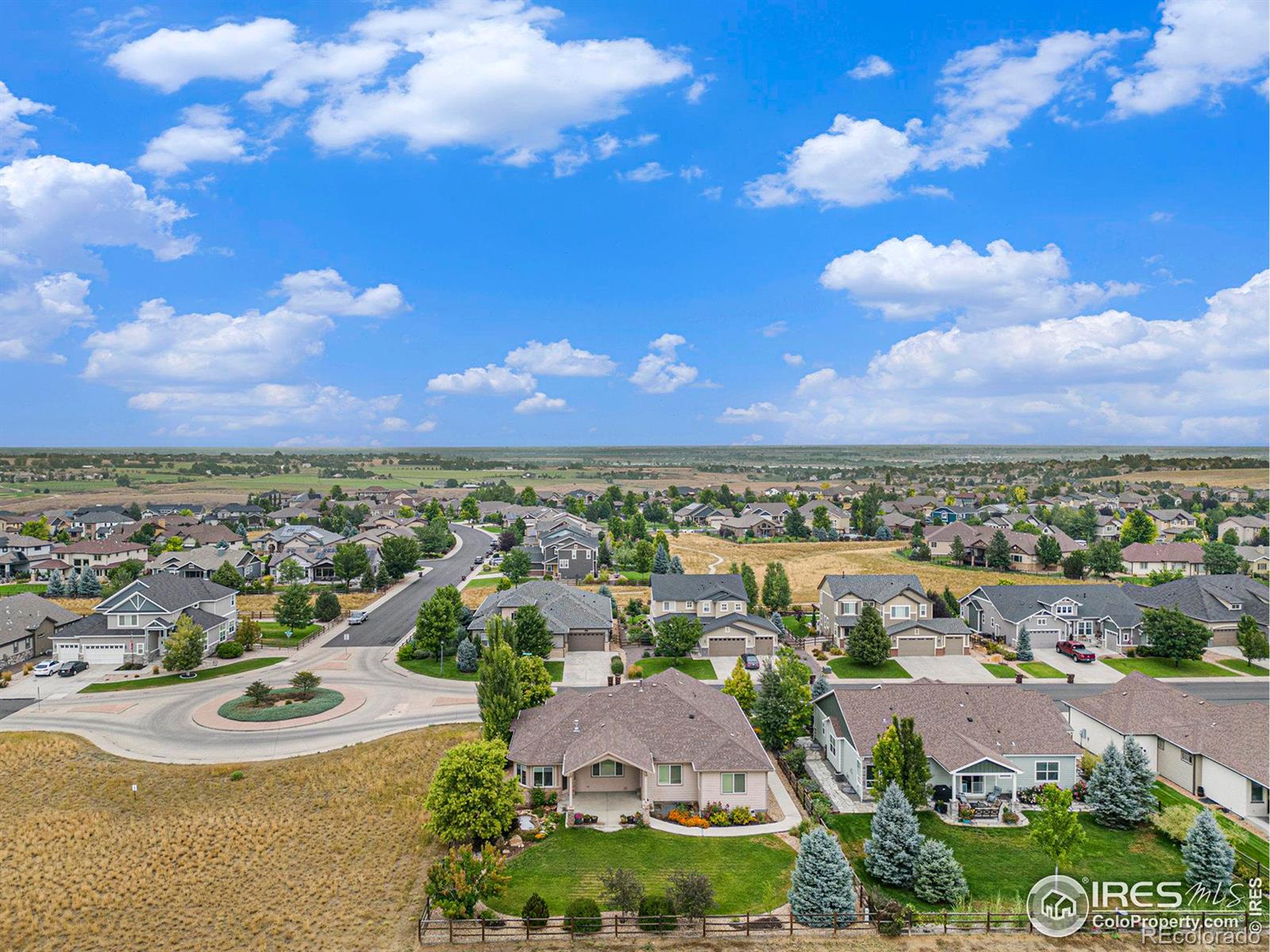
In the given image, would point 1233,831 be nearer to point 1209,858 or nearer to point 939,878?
point 1209,858

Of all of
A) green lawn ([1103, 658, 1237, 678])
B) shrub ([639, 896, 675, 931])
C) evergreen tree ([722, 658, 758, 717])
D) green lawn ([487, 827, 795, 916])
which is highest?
evergreen tree ([722, 658, 758, 717])

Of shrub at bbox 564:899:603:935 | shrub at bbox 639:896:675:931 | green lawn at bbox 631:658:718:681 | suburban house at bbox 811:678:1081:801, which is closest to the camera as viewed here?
shrub at bbox 564:899:603:935

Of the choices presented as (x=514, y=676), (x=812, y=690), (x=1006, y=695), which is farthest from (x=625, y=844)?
(x=1006, y=695)

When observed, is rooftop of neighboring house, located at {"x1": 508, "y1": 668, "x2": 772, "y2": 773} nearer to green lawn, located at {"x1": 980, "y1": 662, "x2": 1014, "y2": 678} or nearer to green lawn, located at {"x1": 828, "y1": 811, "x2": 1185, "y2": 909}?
green lawn, located at {"x1": 828, "y1": 811, "x2": 1185, "y2": 909}

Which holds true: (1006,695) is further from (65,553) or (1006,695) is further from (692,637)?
(65,553)

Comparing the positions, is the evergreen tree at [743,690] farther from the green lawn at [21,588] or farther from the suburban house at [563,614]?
the green lawn at [21,588]

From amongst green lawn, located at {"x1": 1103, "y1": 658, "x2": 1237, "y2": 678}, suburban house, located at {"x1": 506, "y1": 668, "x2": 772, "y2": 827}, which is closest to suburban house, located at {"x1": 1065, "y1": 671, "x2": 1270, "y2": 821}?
green lawn, located at {"x1": 1103, "y1": 658, "x2": 1237, "y2": 678}

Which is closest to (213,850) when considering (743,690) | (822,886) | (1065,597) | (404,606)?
(822,886)
